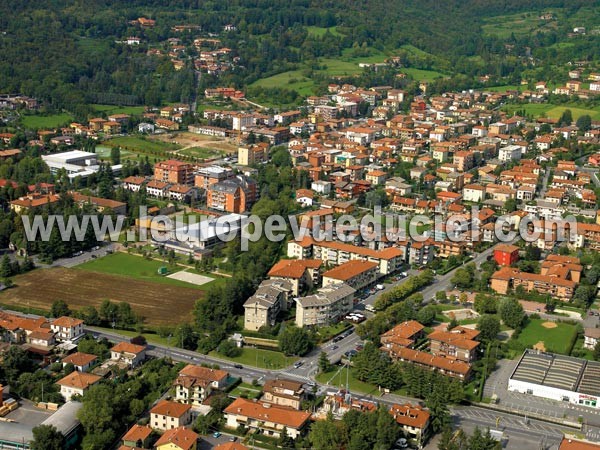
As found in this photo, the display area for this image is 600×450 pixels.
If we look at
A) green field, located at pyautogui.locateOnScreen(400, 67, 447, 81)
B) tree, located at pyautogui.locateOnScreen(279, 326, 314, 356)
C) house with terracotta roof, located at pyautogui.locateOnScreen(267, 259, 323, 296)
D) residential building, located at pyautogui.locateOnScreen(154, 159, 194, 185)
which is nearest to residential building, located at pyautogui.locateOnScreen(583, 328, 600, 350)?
tree, located at pyautogui.locateOnScreen(279, 326, 314, 356)

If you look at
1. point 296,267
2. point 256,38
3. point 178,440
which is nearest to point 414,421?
point 178,440

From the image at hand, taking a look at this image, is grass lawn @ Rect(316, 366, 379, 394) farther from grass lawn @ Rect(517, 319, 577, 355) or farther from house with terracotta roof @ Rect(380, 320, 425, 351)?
grass lawn @ Rect(517, 319, 577, 355)

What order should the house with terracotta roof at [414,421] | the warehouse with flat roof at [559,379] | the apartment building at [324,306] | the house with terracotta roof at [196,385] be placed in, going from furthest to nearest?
the apartment building at [324,306] → the warehouse with flat roof at [559,379] → the house with terracotta roof at [196,385] → the house with terracotta roof at [414,421]

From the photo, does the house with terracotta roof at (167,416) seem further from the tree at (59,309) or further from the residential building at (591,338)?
the residential building at (591,338)

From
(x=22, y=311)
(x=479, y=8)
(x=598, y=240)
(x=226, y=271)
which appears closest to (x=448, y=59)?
(x=479, y=8)

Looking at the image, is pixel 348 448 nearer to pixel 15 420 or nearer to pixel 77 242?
pixel 15 420

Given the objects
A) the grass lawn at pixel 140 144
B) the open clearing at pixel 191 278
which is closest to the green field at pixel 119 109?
the grass lawn at pixel 140 144

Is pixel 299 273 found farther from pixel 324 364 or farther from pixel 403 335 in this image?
pixel 324 364
